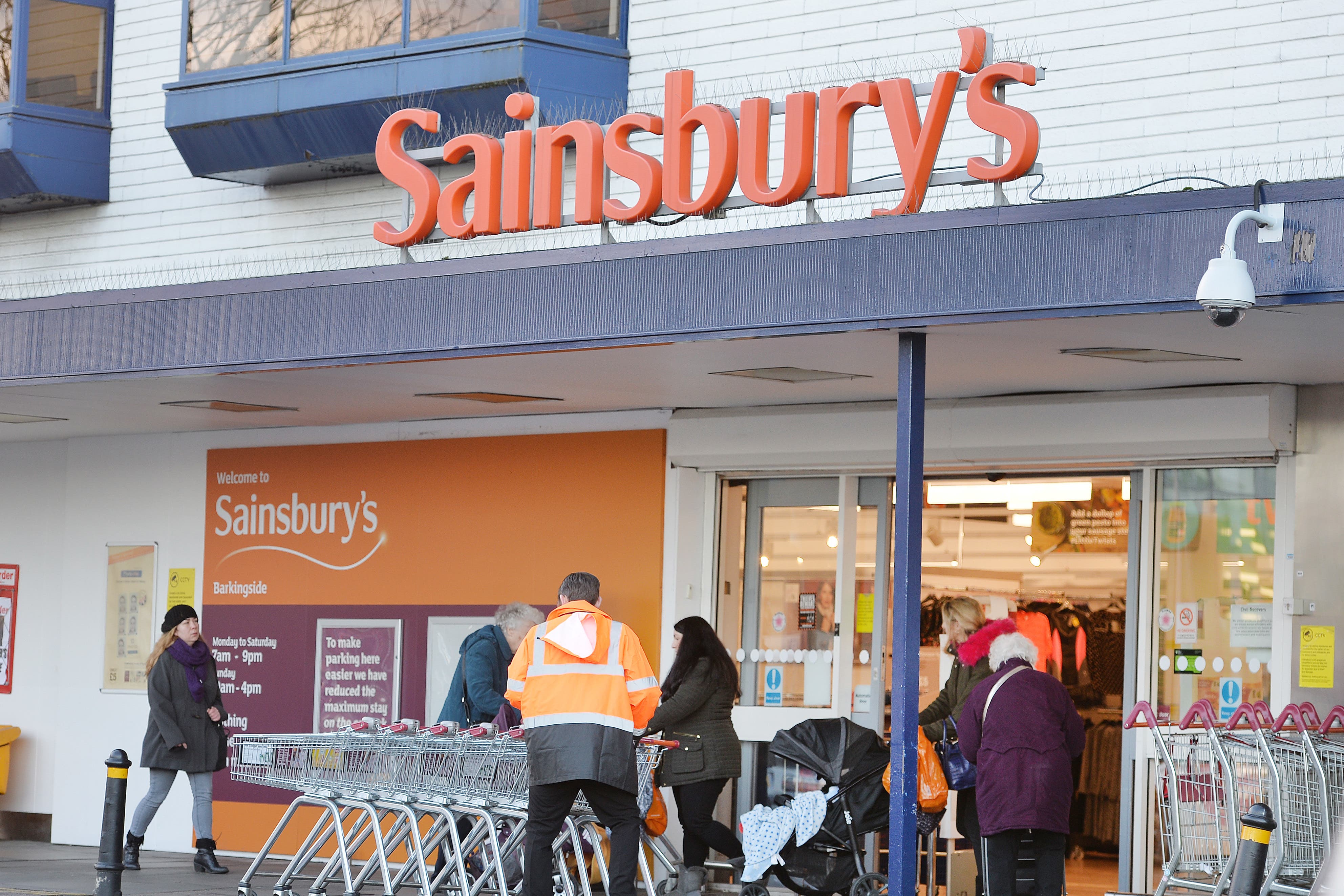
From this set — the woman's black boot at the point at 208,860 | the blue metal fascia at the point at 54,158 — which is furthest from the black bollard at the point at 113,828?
the blue metal fascia at the point at 54,158

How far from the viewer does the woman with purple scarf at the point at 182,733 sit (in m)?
11.6

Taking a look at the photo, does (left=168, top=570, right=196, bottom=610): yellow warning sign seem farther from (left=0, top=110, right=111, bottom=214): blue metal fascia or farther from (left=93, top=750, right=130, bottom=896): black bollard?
(left=93, top=750, right=130, bottom=896): black bollard

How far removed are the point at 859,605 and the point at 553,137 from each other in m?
3.60

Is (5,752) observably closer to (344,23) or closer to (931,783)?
(344,23)

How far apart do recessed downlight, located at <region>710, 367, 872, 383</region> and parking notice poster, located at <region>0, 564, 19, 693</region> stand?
25.0 ft

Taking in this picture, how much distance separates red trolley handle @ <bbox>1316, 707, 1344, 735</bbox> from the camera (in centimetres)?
853

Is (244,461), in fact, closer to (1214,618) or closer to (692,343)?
(692,343)

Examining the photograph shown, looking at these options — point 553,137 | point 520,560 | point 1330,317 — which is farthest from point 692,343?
point 520,560

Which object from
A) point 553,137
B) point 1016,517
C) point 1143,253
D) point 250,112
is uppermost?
point 250,112

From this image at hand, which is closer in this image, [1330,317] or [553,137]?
[1330,317]

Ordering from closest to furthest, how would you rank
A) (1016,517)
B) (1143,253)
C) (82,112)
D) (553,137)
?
(1143,253) → (553,137) → (1016,517) → (82,112)

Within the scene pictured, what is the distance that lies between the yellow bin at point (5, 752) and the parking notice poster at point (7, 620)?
0.43 m

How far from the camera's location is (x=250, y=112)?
12.2 metres

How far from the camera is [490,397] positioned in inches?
439
